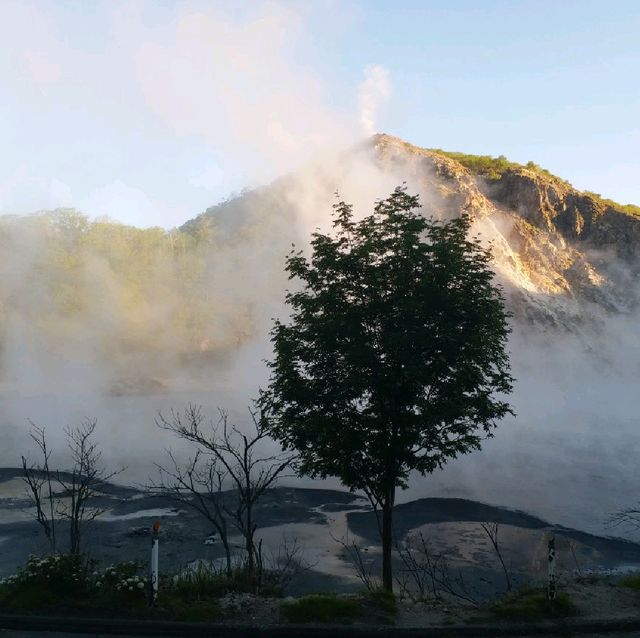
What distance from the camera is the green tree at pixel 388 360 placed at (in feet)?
37.3

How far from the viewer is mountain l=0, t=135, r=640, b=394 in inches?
2030

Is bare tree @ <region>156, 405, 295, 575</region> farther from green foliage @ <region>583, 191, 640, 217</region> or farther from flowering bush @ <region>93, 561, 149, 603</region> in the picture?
green foliage @ <region>583, 191, 640, 217</region>

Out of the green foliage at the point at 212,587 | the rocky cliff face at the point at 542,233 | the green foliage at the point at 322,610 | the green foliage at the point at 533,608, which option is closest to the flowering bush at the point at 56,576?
the green foliage at the point at 212,587

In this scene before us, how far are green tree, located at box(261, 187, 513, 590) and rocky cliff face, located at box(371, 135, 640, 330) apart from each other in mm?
42854

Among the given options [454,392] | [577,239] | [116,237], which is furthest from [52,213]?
[454,392]

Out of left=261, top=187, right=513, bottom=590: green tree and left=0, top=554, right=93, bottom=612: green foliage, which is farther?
left=261, top=187, right=513, bottom=590: green tree

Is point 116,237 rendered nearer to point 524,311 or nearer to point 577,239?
point 524,311

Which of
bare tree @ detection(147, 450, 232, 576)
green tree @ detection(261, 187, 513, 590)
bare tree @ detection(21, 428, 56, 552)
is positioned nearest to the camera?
bare tree @ detection(147, 450, 232, 576)

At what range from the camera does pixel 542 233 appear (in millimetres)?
62500

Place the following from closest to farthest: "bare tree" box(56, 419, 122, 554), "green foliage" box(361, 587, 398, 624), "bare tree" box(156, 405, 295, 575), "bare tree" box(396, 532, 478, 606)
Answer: "green foliage" box(361, 587, 398, 624)
"bare tree" box(156, 405, 295, 575)
"bare tree" box(396, 532, 478, 606)
"bare tree" box(56, 419, 122, 554)

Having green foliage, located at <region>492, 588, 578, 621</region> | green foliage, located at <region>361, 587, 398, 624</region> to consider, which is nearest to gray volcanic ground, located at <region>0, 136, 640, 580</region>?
green foliage, located at <region>361, 587, 398, 624</region>

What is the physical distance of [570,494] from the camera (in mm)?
27672

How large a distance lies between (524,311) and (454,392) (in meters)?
43.7

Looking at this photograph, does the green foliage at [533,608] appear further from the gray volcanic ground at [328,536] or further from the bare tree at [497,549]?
the gray volcanic ground at [328,536]
